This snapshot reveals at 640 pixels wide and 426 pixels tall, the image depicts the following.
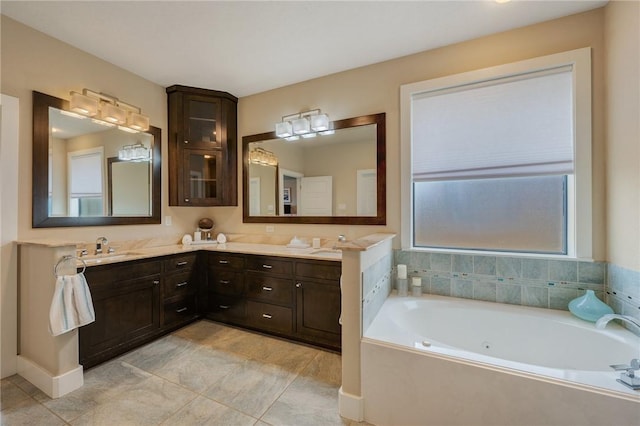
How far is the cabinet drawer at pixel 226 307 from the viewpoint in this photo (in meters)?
A: 2.71

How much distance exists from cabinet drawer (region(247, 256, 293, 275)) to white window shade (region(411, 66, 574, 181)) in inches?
57.1

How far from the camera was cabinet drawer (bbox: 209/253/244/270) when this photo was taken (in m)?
2.72

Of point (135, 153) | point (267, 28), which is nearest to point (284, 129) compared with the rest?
point (267, 28)

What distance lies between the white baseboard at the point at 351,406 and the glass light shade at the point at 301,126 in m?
2.37

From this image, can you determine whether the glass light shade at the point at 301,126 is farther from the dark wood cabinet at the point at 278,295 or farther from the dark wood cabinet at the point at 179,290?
the dark wood cabinet at the point at 179,290

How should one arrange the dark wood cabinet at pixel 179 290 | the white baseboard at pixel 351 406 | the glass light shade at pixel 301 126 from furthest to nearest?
the glass light shade at pixel 301 126 → the dark wood cabinet at pixel 179 290 → the white baseboard at pixel 351 406

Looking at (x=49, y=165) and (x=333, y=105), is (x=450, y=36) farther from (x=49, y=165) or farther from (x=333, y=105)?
(x=49, y=165)

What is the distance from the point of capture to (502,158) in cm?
213

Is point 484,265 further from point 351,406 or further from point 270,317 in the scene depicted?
point 270,317

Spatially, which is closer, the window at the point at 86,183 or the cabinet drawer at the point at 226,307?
the window at the point at 86,183

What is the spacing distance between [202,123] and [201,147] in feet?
0.96

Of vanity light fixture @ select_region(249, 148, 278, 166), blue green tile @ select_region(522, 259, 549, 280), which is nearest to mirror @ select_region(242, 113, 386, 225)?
vanity light fixture @ select_region(249, 148, 278, 166)

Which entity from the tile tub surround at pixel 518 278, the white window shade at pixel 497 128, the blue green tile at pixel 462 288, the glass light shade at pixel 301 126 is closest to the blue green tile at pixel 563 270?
the tile tub surround at pixel 518 278

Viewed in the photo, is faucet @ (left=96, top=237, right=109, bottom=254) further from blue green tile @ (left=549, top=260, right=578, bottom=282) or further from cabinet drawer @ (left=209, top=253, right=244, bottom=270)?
blue green tile @ (left=549, top=260, right=578, bottom=282)
